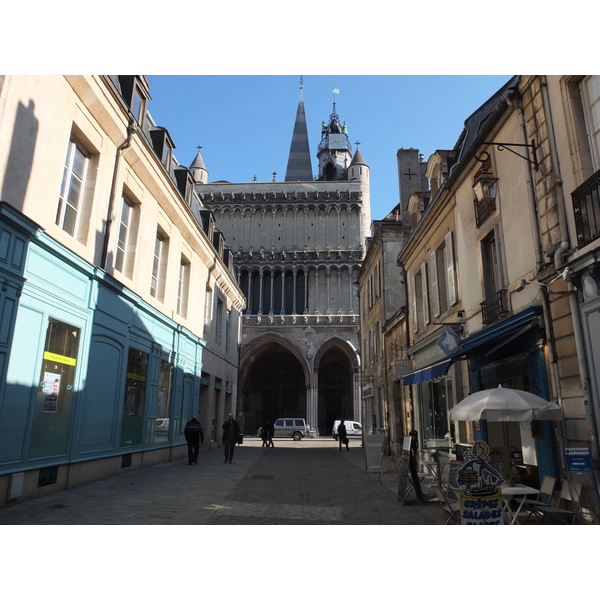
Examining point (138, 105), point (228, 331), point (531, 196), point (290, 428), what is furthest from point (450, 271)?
point (290, 428)

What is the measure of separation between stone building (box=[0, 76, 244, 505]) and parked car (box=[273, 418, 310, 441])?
16.8 meters

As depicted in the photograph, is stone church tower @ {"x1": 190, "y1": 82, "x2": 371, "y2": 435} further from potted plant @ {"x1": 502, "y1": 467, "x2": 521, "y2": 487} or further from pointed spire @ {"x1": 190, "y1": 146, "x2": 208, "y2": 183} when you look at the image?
potted plant @ {"x1": 502, "y1": 467, "x2": 521, "y2": 487}

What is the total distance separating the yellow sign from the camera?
306 inches

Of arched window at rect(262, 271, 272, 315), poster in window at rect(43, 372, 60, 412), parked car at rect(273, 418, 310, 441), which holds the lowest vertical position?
parked car at rect(273, 418, 310, 441)

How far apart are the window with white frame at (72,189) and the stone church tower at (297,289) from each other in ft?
93.1

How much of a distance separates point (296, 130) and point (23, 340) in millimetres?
58746

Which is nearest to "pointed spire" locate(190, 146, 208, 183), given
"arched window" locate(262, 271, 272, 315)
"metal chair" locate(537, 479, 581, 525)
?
"arched window" locate(262, 271, 272, 315)

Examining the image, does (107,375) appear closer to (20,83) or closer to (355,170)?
(20,83)

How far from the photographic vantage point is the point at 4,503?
662cm

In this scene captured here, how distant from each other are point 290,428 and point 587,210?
27.8 meters

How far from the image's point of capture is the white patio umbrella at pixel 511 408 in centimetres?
598

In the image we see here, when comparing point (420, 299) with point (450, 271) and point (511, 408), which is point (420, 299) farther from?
point (511, 408)

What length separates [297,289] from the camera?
38969 mm

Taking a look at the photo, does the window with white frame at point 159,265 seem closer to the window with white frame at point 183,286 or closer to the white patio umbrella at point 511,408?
the window with white frame at point 183,286
